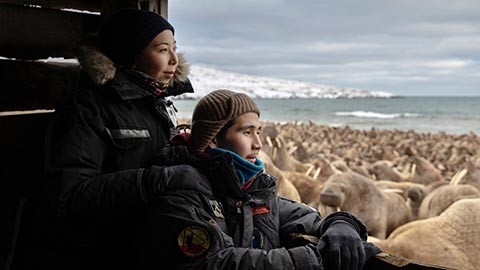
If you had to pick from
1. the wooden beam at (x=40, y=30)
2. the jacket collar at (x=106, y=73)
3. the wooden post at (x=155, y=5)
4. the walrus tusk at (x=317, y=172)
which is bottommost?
the walrus tusk at (x=317, y=172)

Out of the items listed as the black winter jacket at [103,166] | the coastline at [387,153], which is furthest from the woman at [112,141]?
the coastline at [387,153]

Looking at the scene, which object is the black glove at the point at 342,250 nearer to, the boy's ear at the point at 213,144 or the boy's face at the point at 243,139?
the boy's face at the point at 243,139

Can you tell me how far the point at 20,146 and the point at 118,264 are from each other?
91cm

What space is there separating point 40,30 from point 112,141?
103 cm

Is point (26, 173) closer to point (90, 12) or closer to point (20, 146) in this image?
point (20, 146)

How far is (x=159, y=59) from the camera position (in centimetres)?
244

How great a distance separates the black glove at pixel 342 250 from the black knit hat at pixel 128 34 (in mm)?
1096

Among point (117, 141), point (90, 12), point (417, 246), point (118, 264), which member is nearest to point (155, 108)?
point (117, 141)

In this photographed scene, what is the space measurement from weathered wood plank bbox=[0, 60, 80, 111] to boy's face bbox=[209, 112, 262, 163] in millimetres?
1116

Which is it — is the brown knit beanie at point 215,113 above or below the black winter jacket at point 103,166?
above

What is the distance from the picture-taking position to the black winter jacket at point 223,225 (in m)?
1.83

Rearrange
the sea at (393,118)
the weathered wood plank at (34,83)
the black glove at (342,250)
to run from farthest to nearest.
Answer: the sea at (393,118), the weathered wood plank at (34,83), the black glove at (342,250)

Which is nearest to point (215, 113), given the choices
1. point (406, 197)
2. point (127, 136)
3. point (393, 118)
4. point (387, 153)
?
point (127, 136)

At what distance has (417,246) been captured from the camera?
561 centimetres
